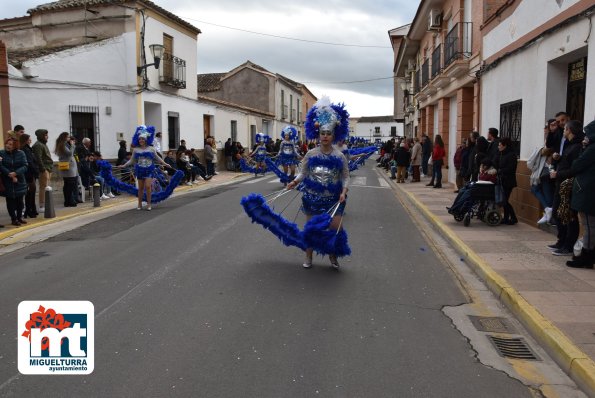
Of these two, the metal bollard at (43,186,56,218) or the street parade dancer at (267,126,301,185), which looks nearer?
the metal bollard at (43,186,56,218)

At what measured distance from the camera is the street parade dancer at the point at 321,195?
21.2ft

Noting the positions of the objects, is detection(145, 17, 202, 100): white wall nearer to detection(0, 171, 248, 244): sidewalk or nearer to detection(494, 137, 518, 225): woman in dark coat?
detection(0, 171, 248, 244): sidewalk

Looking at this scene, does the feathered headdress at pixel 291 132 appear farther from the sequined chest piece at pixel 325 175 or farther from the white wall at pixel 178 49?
the sequined chest piece at pixel 325 175

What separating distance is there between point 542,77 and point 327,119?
16.8 ft

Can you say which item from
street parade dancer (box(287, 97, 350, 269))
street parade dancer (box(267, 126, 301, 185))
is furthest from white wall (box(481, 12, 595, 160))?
→ street parade dancer (box(267, 126, 301, 185))

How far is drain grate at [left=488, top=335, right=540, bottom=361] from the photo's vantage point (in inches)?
168

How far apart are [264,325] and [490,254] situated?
159 inches

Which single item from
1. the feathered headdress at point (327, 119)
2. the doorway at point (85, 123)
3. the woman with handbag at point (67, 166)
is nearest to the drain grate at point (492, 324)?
the feathered headdress at point (327, 119)

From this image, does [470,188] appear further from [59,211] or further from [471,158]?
[59,211]

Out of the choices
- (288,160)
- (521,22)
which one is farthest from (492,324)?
(288,160)

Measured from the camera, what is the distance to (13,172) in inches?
375

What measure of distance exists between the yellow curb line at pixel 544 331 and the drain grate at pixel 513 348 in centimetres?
15

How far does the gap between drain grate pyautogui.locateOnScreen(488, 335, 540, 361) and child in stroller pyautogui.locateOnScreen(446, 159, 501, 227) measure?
526 centimetres

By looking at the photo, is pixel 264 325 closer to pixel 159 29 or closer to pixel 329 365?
pixel 329 365
